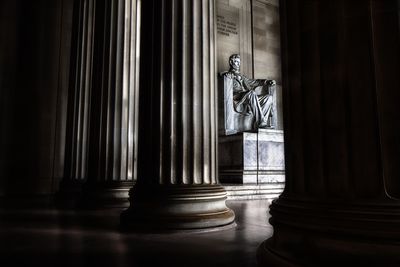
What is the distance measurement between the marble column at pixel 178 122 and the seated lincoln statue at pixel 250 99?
9.66m

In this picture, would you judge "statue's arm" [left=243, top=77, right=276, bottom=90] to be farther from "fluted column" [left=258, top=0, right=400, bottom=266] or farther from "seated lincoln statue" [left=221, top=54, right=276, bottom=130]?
"fluted column" [left=258, top=0, right=400, bottom=266]

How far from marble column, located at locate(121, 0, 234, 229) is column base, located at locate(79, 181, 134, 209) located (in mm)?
1989

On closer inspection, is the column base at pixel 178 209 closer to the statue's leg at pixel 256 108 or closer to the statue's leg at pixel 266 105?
the statue's leg at pixel 256 108

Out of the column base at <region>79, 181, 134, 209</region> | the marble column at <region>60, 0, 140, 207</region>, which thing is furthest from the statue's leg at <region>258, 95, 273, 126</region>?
the column base at <region>79, 181, 134, 209</region>

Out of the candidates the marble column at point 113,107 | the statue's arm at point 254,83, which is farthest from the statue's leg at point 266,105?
the marble column at point 113,107

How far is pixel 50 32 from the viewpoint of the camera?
11.3 metres

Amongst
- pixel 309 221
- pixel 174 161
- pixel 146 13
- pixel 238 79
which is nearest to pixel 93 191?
pixel 174 161

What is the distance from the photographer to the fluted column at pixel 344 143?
81.7 inches

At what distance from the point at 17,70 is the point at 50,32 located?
5.28ft

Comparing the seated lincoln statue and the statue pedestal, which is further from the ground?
the seated lincoln statue

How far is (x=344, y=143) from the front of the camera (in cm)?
225

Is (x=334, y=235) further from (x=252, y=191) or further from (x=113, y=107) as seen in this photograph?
(x=252, y=191)

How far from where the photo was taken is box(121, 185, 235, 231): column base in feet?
14.4

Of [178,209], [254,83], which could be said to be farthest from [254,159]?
[178,209]
